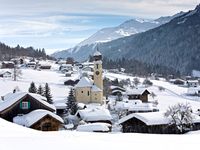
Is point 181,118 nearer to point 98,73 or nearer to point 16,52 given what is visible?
point 98,73

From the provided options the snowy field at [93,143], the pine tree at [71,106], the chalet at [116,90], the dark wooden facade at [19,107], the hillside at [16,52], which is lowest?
the chalet at [116,90]

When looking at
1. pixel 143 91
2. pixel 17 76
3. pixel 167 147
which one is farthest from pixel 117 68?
pixel 167 147

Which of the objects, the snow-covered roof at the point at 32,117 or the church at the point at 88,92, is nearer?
the snow-covered roof at the point at 32,117

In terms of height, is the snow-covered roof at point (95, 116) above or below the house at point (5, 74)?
below

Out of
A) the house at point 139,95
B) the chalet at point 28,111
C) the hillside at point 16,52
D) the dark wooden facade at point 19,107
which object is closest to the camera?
the chalet at point 28,111

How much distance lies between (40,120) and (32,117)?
73cm

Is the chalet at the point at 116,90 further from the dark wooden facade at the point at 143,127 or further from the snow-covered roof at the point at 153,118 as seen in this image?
the snow-covered roof at the point at 153,118

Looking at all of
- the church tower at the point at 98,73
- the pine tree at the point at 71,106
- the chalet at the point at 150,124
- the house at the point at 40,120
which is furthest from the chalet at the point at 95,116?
the church tower at the point at 98,73

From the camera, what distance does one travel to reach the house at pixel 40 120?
111 feet

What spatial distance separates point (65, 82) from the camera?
9812 centimetres

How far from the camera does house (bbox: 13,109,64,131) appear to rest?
111 ft

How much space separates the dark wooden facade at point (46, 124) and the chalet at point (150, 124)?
347 inches

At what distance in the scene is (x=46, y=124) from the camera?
34500 millimetres

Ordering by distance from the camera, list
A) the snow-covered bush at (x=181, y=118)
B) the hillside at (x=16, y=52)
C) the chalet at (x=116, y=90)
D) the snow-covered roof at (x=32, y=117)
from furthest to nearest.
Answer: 1. the hillside at (x=16, y=52)
2. the chalet at (x=116, y=90)
3. the snow-covered bush at (x=181, y=118)
4. the snow-covered roof at (x=32, y=117)
